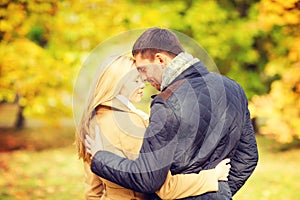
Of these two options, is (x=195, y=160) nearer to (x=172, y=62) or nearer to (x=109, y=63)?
(x=172, y=62)

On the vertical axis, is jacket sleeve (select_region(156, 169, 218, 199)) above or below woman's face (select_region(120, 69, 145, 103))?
below

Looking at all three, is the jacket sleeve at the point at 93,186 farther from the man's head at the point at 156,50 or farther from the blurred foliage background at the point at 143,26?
the blurred foliage background at the point at 143,26

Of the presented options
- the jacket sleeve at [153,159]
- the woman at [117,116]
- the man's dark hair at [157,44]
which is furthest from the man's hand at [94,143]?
the man's dark hair at [157,44]

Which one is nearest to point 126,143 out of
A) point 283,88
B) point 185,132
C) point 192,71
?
point 185,132

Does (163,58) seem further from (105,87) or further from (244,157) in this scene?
(244,157)

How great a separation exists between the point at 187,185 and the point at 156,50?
2.44 ft

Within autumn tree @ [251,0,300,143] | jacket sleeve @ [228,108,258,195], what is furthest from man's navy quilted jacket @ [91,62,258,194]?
autumn tree @ [251,0,300,143]

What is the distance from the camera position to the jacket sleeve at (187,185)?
3.10m

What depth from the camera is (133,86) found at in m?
3.46

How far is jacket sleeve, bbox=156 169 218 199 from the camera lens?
310 centimetres

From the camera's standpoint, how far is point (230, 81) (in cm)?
328

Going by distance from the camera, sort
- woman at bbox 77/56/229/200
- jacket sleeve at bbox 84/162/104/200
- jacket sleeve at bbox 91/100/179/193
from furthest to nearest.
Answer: jacket sleeve at bbox 84/162/104/200, woman at bbox 77/56/229/200, jacket sleeve at bbox 91/100/179/193

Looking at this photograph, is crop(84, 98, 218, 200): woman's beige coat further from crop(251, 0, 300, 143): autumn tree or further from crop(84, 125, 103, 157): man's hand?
crop(251, 0, 300, 143): autumn tree

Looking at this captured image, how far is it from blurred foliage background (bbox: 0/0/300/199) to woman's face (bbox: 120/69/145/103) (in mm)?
5020
